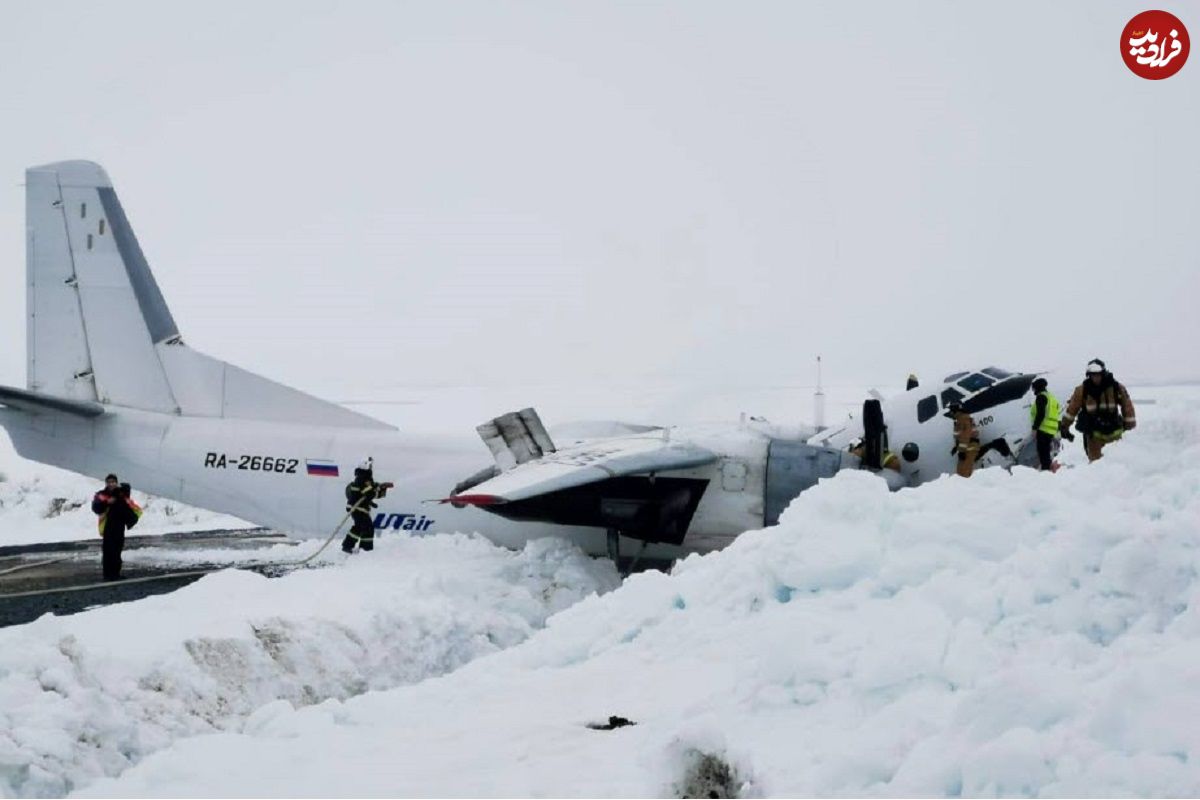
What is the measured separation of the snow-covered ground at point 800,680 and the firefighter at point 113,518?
6621 millimetres

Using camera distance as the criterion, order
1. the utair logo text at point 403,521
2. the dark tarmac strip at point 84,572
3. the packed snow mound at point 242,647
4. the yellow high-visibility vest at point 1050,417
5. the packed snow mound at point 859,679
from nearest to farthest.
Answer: the packed snow mound at point 859,679 < the packed snow mound at point 242,647 < the dark tarmac strip at point 84,572 < the yellow high-visibility vest at point 1050,417 < the utair logo text at point 403,521

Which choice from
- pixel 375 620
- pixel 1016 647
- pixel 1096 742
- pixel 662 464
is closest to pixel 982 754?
pixel 1096 742

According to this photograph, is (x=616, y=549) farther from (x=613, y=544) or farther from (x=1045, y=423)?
(x=1045, y=423)

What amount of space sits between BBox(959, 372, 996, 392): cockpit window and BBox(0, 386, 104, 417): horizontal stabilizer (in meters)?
15.3

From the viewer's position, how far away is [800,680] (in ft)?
17.6

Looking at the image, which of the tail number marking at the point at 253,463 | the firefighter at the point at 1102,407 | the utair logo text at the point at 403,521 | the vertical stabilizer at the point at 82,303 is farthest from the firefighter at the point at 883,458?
the vertical stabilizer at the point at 82,303

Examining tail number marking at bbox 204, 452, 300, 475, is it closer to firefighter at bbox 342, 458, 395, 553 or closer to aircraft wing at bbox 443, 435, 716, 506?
firefighter at bbox 342, 458, 395, 553

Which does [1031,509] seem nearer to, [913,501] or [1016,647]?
[913,501]

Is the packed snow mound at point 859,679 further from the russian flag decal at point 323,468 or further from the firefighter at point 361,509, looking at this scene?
the russian flag decal at point 323,468

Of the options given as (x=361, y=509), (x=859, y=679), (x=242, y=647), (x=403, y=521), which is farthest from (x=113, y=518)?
(x=859, y=679)

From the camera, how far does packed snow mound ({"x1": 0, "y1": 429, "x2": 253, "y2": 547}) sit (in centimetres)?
2558

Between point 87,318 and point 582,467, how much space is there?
10.7m

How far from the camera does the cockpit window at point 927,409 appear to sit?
15.9 m

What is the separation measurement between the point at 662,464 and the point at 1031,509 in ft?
26.9
